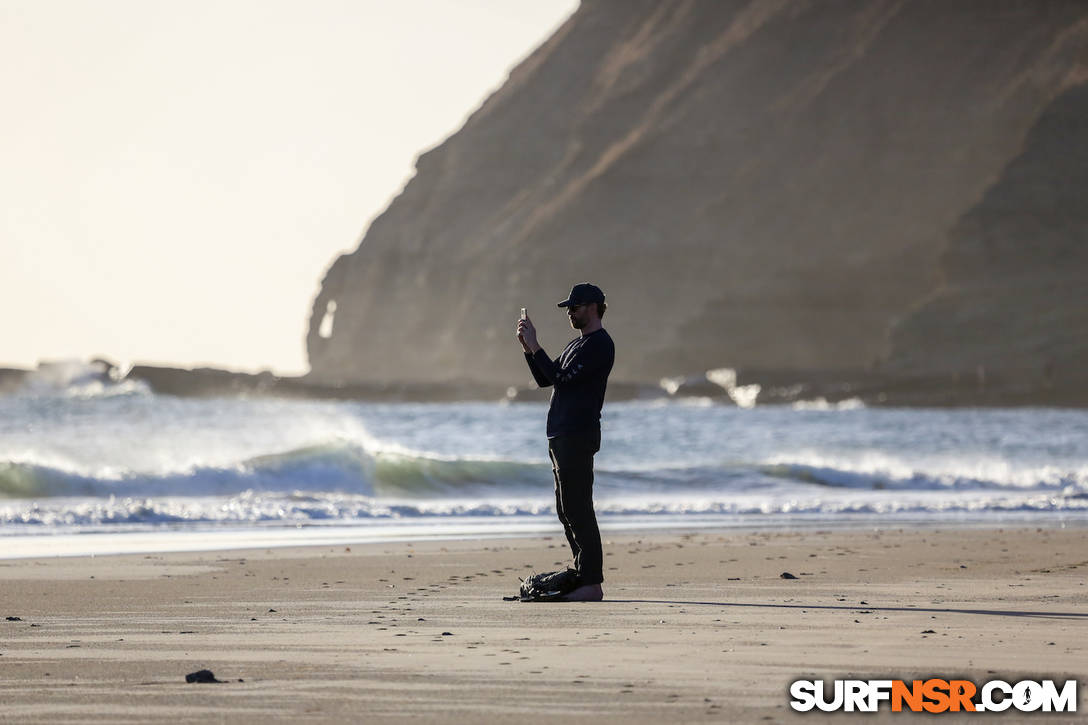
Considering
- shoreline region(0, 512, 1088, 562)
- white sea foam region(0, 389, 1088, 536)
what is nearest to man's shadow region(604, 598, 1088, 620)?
shoreline region(0, 512, 1088, 562)

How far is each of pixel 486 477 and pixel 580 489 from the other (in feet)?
59.7

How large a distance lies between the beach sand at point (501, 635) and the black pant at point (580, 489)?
9.2 inches

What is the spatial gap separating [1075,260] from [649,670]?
13321 cm

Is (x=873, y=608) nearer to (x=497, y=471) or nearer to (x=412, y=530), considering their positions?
(x=412, y=530)

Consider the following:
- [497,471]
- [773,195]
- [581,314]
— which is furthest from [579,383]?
[773,195]

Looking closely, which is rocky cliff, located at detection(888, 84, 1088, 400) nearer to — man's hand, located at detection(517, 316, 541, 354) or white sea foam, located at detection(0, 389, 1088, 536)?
white sea foam, located at detection(0, 389, 1088, 536)

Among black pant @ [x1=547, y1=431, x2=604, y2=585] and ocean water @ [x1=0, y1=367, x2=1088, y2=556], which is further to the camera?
ocean water @ [x1=0, y1=367, x2=1088, y2=556]

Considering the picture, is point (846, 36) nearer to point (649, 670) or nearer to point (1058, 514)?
point (1058, 514)

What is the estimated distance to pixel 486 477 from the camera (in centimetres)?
2736

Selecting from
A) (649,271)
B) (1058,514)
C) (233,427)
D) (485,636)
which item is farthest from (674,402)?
(485,636)

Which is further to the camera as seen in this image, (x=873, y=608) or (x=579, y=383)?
(x=579, y=383)

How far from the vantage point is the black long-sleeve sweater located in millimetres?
9109

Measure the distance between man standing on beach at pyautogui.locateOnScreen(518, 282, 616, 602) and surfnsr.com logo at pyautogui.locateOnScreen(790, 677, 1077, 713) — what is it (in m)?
3.19

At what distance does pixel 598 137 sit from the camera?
193375 millimetres
